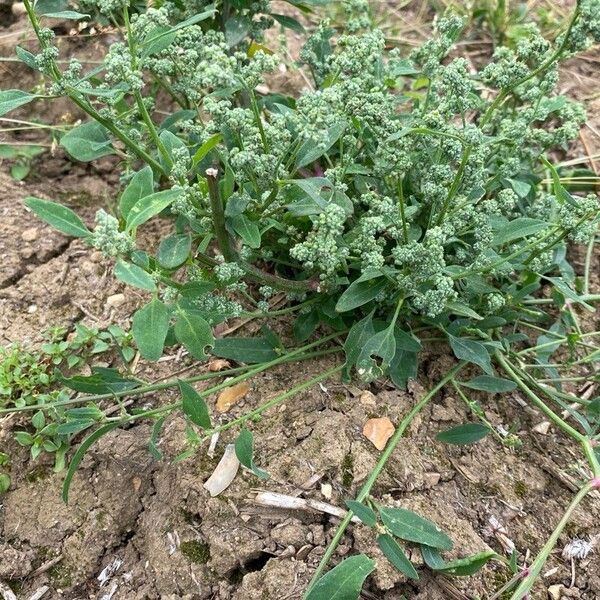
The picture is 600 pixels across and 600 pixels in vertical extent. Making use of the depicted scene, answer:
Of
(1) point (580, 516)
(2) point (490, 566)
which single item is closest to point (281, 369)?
(2) point (490, 566)

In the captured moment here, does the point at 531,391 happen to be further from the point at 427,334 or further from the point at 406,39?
the point at 406,39

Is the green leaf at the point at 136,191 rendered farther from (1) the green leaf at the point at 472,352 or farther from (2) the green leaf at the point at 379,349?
(1) the green leaf at the point at 472,352

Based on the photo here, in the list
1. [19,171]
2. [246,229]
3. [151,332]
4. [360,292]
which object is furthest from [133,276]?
[19,171]

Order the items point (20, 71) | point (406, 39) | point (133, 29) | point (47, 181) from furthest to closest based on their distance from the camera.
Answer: point (406, 39)
point (20, 71)
point (47, 181)
point (133, 29)

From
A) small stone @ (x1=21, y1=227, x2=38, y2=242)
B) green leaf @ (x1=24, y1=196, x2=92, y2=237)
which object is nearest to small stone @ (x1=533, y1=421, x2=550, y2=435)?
green leaf @ (x1=24, y1=196, x2=92, y2=237)

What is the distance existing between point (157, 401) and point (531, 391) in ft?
3.22

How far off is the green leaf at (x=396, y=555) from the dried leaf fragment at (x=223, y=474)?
388 mm

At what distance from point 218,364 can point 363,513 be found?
2.06 ft

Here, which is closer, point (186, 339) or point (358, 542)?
point (186, 339)

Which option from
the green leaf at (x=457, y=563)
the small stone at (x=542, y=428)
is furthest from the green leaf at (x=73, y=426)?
the small stone at (x=542, y=428)

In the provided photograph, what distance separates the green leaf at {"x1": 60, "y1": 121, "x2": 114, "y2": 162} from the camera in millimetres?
1699

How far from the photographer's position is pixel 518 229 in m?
1.60

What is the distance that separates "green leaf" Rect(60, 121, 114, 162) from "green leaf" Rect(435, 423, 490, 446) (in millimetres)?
1067

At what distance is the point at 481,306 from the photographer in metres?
1.81
